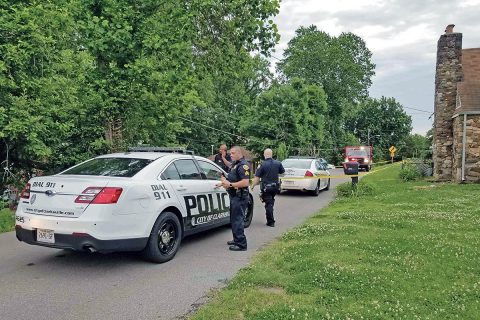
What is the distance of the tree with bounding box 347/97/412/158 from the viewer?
69.5m

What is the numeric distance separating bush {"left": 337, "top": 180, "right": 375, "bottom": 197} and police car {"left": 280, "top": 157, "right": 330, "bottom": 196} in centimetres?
102

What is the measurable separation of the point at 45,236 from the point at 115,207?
3.26ft

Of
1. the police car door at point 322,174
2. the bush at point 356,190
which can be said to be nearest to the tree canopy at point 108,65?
the police car door at point 322,174

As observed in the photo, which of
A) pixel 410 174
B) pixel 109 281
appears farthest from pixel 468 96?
pixel 109 281

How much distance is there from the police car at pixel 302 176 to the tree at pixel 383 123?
180 feet

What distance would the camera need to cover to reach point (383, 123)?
69.8m

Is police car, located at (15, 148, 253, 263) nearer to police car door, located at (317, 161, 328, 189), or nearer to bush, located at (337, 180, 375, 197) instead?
bush, located at (337, 180, 375, 197)

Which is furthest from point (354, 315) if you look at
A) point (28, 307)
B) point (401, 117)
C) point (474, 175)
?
point (401, 117)

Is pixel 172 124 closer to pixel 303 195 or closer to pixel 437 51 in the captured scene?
pixel 303 195

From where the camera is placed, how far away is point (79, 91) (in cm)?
1219

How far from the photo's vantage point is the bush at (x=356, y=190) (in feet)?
48.3

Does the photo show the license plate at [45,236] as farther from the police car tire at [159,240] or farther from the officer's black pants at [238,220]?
the officer's black pants at [238,220]

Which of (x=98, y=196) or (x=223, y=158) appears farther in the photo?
(x=223, y=158)

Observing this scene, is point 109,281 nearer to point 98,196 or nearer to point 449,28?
point 98,196
